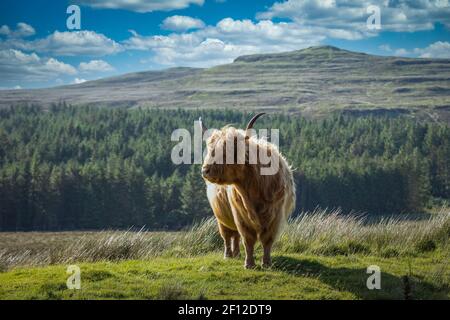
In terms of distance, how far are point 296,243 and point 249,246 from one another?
86.8 inches

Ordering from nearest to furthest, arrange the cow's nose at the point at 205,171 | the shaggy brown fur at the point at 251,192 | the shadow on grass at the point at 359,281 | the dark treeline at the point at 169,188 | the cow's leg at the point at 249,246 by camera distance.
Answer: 1. the shadow on grass at the point at 359,281
2. the cow's nose at the point at 205,171
3. the shaggy brown fur at the point at 251,192
4. the cow's leg at the point at 249,246
5. the dark treeline at the point at 169,188

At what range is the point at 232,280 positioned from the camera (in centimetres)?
888

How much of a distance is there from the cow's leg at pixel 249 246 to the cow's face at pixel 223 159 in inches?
41.9

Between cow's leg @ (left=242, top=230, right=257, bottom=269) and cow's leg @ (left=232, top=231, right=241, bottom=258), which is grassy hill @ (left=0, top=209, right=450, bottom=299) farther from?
cow's leg @ (left=232, top=231, right=241, bottom=258)

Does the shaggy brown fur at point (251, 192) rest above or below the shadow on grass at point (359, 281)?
Result: above

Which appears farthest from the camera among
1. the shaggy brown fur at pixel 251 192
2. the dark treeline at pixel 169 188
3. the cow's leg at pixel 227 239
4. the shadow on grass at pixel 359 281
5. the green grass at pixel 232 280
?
the dark treeline at pixel 169 188

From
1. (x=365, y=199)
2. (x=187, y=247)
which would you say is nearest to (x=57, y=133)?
(x=365, y=199)

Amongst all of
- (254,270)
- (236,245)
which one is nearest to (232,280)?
(254,270)

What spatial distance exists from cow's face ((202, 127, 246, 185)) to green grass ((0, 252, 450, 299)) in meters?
1.59

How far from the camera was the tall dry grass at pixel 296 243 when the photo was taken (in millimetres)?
11641

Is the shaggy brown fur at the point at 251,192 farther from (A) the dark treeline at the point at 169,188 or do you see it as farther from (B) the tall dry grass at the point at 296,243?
(A) the dark treeline at the point at 169,188

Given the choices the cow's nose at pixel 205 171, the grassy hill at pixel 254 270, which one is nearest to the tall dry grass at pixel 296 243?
the grassy hill at pixel 254 270

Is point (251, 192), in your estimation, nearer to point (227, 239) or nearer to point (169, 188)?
point (227, 239)
